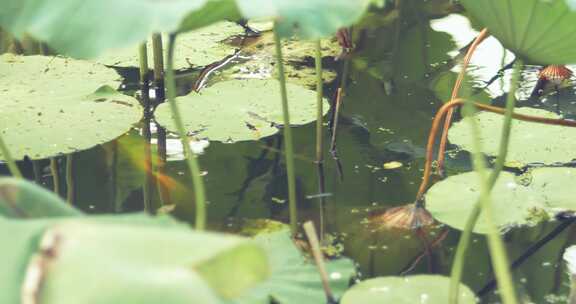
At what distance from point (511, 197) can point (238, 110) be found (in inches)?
26.2

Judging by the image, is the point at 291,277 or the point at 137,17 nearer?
the point at 137,17

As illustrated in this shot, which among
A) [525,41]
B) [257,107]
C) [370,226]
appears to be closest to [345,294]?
[370,226]

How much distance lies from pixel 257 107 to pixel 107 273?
1474 millimetres

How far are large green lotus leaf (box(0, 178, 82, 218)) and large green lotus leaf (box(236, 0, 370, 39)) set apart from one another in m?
0.26

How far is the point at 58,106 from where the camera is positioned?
2018 mm

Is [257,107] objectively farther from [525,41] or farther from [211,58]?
[525,41]

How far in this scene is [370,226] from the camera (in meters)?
1.62

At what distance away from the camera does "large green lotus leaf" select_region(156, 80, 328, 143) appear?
1.93 metres

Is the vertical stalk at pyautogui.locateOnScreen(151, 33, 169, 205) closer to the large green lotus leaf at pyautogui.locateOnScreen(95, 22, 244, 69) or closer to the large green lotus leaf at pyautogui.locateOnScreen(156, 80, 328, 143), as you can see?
the large green lotus leaf at pyautogui.locateOnScreen(156, 80, 328, 143)

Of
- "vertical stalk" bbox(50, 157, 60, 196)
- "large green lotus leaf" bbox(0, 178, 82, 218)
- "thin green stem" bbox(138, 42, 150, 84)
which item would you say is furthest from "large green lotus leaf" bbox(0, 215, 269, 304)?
"thin green stem" bbox(138, 42, 150, 84)

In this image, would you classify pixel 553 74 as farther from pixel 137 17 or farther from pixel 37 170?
pixel 137 17

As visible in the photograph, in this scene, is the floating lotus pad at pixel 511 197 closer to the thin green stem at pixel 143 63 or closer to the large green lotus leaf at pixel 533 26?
the large green lotus leaf at pixel 533 26

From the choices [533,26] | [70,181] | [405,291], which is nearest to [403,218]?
[405,291]

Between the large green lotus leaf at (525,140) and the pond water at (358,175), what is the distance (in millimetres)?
51
